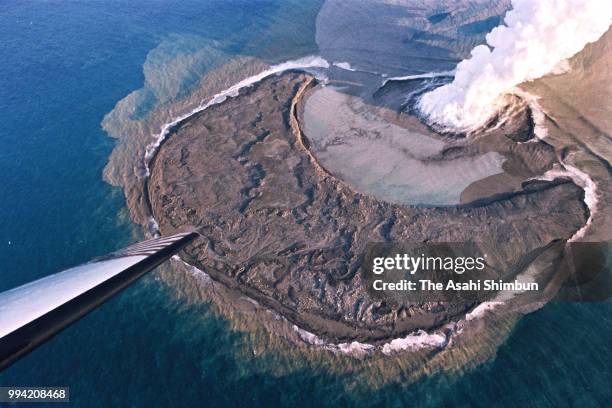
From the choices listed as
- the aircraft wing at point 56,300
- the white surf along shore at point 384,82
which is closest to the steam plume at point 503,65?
the white surf along shore at point 384,82

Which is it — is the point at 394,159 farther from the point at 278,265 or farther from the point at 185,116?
the point at 185,116

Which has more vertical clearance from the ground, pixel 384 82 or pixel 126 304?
pixel 384 82

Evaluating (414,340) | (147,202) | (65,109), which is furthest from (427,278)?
(65,109)

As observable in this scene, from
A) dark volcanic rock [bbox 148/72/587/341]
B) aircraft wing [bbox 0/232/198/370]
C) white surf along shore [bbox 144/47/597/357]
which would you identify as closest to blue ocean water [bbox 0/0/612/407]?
white surf along shore [bbox 144/47/597/357]

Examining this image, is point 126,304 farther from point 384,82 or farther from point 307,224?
point 384,82

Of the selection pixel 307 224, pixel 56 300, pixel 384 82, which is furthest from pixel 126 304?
pixel 384 82

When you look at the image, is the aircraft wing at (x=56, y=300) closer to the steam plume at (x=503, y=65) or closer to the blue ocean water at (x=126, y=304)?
the blue ocean water at (x=126, y=304)
